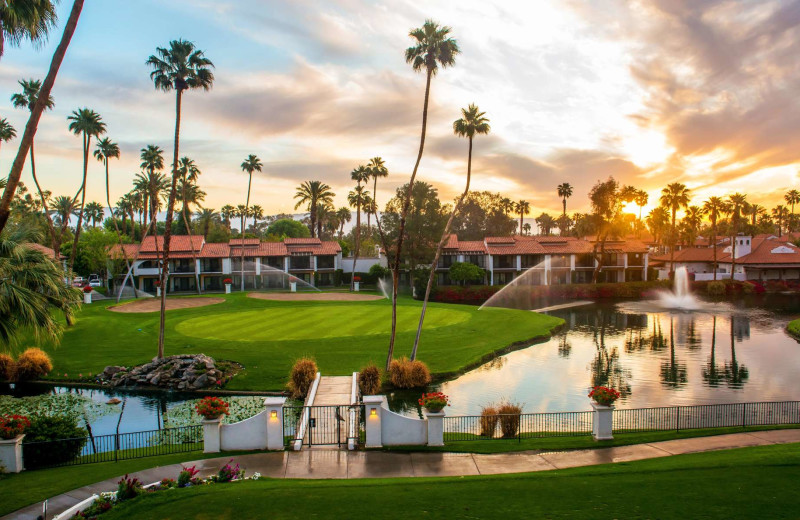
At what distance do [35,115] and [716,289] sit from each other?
9092 cm

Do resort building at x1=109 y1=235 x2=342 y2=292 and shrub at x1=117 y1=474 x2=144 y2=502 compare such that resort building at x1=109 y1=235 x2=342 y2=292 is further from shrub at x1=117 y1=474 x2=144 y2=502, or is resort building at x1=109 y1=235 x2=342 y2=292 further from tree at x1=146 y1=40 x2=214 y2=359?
shrub at x1=117 y1=474 x2=144 y2=502

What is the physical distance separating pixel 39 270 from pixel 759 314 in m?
68.6

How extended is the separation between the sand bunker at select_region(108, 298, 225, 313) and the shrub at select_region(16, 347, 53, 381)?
21.8 metres

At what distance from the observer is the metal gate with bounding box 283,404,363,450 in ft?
63.7

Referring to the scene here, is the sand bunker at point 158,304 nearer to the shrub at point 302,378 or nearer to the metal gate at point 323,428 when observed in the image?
the shrub at point 302,378

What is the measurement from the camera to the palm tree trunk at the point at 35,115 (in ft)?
46.2

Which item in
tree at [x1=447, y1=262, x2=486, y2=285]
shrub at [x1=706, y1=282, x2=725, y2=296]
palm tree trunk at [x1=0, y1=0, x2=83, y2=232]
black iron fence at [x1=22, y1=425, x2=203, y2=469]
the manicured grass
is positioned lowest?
black iron fence at [x1=22, y1=425, x2=203, y2=469]

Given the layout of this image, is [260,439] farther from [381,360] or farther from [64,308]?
[381,360]

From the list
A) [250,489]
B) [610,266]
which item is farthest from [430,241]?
[250,489]

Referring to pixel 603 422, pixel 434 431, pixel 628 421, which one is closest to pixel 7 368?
pixel 434 431

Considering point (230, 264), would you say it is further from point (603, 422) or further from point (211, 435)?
point (603, 422)

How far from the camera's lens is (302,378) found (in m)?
29.9

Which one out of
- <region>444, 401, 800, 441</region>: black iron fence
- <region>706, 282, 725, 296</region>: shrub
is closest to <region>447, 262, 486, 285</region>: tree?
<region>706, 282, 725, 296</region>: shrub

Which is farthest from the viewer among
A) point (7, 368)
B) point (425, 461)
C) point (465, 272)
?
point (465, 272)
